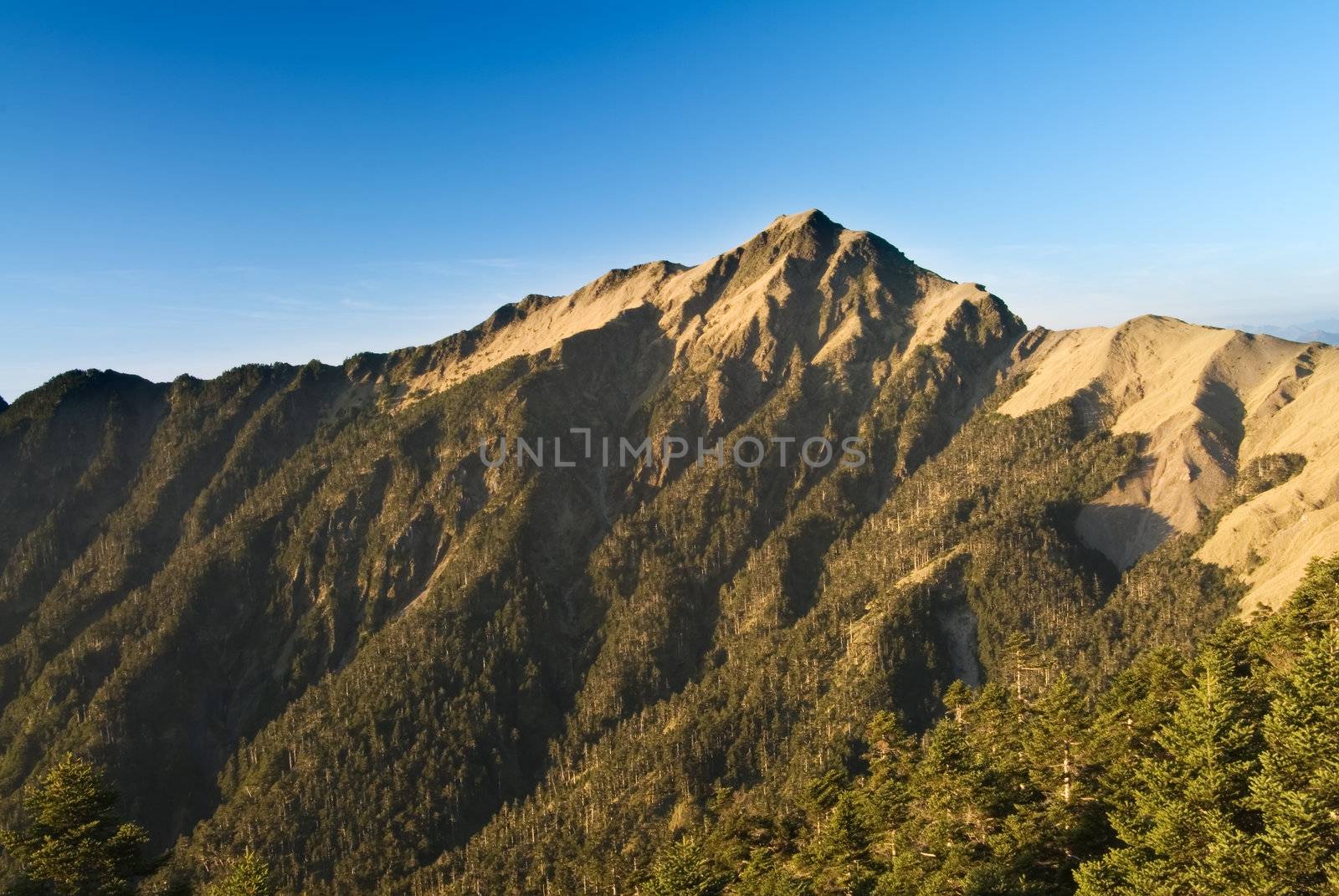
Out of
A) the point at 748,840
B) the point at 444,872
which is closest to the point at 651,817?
the point at 444,872

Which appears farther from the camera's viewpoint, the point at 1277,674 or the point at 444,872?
the point at 444,872

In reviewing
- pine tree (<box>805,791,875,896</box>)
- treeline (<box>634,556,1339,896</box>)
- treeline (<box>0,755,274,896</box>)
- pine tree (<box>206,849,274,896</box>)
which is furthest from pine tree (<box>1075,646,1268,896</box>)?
treeline (<box>0,755,274,896</box>)

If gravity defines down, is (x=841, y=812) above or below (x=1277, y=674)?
below

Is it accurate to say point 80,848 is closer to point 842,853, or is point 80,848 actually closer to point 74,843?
point 74,843

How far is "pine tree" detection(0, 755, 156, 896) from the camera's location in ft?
139

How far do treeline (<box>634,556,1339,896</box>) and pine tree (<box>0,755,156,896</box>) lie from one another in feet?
99.5

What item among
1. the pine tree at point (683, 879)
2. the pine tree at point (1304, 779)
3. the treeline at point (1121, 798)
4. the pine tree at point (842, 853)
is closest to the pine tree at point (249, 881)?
the pine tree at point (683, 879)

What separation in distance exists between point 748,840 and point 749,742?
11209 centimetres

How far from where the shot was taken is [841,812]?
6391 centimetres

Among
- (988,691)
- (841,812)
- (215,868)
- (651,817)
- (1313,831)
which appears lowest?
(215,868)

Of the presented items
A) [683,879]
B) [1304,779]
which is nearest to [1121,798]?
[1304,779]

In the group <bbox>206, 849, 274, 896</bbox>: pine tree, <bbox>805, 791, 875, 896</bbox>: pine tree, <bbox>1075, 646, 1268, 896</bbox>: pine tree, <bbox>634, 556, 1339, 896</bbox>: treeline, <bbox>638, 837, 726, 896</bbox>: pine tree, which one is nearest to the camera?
<bbox>1075, 646, 1268, 896</bbox>: pine tree

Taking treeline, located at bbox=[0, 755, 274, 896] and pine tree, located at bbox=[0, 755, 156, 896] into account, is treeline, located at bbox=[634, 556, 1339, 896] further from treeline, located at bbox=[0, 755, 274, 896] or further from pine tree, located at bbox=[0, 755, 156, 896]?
pine tree, located at bbox=[0, 755, 156, 896]

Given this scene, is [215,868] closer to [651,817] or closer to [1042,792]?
[651,817]
